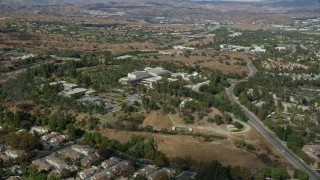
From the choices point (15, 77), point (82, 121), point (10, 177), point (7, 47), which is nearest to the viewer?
point (10, 177)

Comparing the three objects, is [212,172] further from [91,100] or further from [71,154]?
[91,100]

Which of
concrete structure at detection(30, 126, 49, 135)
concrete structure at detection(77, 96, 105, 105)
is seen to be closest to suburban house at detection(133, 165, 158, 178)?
concrete structure at detection(30, 126, 49, 135)

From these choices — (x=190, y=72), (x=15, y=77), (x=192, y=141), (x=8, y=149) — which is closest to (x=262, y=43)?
(x=190, y=72)

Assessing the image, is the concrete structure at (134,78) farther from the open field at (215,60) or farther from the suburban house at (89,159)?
the suburban house at (89,159)

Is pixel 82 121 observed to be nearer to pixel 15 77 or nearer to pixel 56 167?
pixel 56 167

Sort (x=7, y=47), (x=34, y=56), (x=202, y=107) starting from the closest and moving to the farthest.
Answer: (x=202, y=107) → (x=34, y=56) → (x=7, y=47)

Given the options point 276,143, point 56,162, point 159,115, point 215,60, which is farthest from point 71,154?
point 215,60

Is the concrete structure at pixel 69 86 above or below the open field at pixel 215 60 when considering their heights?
above

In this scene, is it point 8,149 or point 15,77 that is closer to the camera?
point 8,149

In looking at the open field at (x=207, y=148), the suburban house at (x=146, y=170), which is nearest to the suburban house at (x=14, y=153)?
the open field at (x=207, y=148)
